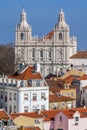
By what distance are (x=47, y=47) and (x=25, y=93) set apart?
190 ft

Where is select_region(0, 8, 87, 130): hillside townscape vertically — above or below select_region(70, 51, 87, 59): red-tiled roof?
below

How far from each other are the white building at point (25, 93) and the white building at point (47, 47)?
172 feet

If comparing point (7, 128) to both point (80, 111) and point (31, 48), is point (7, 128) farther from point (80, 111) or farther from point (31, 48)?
point (31, 48)

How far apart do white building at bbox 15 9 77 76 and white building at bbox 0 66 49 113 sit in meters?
52.6

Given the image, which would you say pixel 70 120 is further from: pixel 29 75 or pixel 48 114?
pixel 29 75

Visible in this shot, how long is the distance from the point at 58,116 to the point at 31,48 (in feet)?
209

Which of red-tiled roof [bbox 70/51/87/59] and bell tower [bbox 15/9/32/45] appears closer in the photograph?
red-tiled roof [bbox 70/51/87/59]

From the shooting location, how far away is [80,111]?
2349 inches

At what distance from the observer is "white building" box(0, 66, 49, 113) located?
63531 millimetres

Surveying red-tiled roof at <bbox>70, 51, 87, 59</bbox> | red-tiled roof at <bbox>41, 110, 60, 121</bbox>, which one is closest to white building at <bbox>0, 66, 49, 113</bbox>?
red-tiled roof at <bbox>41, 110, 60, 121</bbox>

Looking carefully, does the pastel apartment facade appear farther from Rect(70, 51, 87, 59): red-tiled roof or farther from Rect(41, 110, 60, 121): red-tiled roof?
Rect(70, 51, 87, 59): red-tiled roof

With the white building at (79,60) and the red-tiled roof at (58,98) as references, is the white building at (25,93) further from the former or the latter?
the white building at (79,60)

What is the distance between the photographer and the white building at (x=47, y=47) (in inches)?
4724

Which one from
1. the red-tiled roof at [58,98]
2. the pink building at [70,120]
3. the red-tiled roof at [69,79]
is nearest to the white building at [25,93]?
the red-tiled roof at [58,98]
